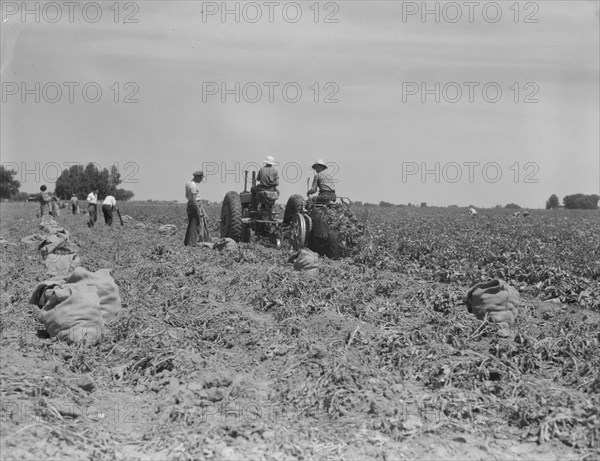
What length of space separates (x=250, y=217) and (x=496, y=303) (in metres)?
7.05

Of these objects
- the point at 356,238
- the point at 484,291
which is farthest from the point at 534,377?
the point at 356,238

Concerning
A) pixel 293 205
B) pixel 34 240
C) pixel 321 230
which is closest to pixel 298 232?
pixel 321 230

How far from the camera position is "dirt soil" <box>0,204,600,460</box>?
3.71m

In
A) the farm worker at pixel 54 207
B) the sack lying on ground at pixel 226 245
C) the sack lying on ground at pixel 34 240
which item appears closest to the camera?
the sack lying on ground at pixel 226 245

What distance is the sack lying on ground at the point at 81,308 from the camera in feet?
18.1

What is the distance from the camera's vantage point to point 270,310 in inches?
275

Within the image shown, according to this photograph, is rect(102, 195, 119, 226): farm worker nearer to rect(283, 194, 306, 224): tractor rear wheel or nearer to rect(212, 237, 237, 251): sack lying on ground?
rect(212, 237, 237, 251): sack lying on ground

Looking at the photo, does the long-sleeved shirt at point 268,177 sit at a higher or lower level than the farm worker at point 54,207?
higher

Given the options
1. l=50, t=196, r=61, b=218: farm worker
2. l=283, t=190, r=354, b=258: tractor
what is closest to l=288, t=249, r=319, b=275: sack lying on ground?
l=283, t=190, r=354, b=258: tractor

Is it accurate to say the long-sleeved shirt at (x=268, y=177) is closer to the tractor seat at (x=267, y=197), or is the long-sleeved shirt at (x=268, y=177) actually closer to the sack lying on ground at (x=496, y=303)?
the tractor seat at (x=267, y=197)

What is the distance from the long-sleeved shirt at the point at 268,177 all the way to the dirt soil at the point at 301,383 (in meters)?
4.82

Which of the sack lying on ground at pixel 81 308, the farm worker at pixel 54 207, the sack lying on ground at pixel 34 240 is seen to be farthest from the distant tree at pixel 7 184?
the sack lying on ground at pixel 81 308

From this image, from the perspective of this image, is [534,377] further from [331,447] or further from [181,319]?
[181,319]

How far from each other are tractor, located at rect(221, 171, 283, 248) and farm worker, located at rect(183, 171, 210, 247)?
1.32 feet
